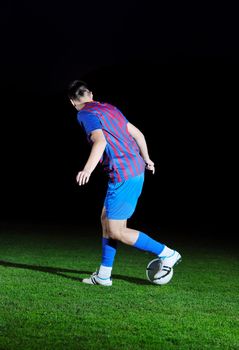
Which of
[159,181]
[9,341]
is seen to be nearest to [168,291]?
[9,341]

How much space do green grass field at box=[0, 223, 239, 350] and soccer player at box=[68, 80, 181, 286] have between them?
0.30m

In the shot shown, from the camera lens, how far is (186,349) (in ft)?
14.4

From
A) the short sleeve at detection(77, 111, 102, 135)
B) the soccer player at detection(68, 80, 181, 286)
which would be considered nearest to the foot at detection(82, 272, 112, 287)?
the soccer player at detection(68, 80, 181, 286)

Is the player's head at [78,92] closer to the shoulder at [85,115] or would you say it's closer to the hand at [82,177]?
the shoulder at [85,115]

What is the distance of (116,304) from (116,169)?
4.59ft

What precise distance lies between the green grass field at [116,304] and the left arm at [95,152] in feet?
3.43

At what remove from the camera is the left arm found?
5.92 m

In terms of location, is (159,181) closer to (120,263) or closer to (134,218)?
(134,218)

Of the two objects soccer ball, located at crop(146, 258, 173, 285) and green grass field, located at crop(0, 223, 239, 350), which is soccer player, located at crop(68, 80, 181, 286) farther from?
green grass field, located at crop(0, 223, 239, 350)

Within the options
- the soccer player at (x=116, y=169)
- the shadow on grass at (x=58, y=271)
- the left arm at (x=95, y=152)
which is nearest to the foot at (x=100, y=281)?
the soccer player at (x=116, y=169)

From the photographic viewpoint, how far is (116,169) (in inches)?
260

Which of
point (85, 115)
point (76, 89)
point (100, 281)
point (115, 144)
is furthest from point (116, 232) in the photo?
point (76, 89)

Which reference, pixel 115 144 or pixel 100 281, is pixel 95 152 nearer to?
pixel 115 144

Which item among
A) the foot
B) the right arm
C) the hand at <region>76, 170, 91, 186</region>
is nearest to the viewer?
the hand at <region>76, 170, 91, 186</region>
